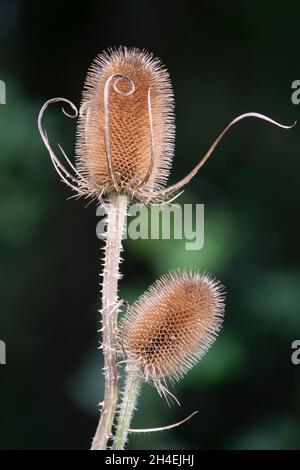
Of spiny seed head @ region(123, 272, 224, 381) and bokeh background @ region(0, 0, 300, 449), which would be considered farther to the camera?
bokeh background @ region(0, 0, 300, 449)

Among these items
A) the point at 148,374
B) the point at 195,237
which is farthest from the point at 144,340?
the point at 195,237

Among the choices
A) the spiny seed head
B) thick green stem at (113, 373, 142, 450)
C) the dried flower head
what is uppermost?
the dried flower head

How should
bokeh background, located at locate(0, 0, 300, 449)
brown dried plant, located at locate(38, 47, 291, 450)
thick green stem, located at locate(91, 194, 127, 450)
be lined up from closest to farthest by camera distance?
thick green stem, located at locate(91, 194, 127, 450), brown dried plant, located at locate(38, 47, 291, 450), bokeh background, located at locate(0, 0, 300, 449)

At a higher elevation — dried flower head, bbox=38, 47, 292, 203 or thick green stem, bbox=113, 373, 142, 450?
dried flower head, bbox=38, 47, 292, 203

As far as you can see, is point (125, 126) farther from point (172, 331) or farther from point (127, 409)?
point (127, 409)

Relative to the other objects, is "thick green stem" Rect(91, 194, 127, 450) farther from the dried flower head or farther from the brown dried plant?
the dried flower head

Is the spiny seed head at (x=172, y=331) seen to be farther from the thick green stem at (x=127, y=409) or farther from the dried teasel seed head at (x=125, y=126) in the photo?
the dried teasel seed head at (x=125, y=126)

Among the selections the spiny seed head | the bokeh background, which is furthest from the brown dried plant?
the bokeh background

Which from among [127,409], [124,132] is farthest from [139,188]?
[127,409]
